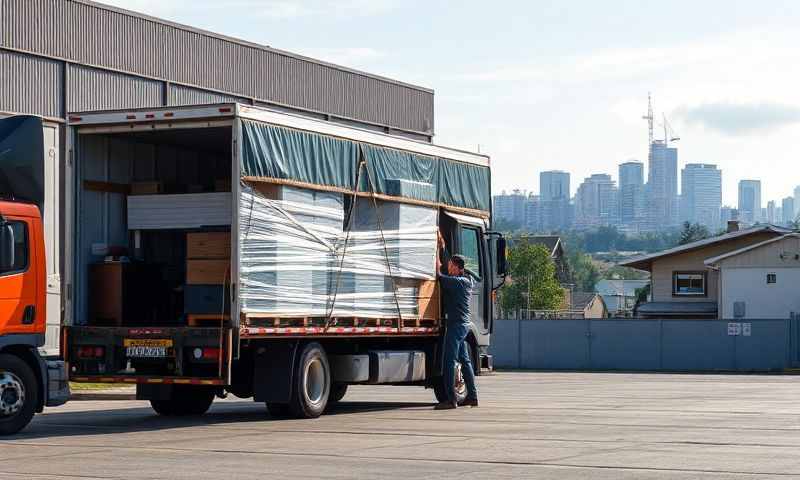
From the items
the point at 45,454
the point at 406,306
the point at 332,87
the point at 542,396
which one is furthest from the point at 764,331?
the point at 45,454

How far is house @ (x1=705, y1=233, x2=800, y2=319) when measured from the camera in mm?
62312

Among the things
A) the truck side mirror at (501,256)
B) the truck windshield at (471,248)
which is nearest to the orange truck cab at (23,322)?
the truck windshield at (471,248)

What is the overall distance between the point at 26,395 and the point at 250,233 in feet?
10.6

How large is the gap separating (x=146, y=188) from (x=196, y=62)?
25.0 m

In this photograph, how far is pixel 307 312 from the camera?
1764cm

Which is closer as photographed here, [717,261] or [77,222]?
[77,222]

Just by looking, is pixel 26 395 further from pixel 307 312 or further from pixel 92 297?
pixel 307 312

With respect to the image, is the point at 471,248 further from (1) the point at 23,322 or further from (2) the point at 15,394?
(2) the point at 15,394

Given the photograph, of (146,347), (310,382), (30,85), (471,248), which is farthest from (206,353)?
(30,85)

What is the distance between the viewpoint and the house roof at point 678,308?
69438mm

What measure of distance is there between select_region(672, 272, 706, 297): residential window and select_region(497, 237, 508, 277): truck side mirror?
165 ft

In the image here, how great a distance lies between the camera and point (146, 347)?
1681 centimetres

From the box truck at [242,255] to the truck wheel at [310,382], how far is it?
0.02 metres

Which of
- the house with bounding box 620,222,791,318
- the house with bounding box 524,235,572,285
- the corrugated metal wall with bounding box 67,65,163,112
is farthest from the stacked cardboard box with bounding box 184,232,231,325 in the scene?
the house with bounding box 524,235,572,285
